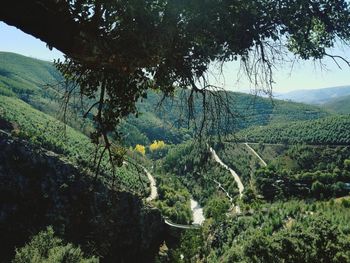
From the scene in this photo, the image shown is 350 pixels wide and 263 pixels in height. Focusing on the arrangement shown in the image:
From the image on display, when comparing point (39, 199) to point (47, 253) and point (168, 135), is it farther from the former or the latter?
point (168, 135)

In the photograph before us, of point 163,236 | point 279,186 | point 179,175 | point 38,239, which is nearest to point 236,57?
point 38,239

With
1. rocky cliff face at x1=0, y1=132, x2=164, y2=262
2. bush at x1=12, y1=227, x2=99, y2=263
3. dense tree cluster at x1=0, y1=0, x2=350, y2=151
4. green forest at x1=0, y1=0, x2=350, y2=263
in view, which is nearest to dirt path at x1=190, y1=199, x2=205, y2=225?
green forest at x1=0, y1=0, x2=350, y2=263

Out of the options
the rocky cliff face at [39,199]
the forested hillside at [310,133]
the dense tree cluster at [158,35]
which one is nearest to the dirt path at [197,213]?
the forested hillside at [310,133]

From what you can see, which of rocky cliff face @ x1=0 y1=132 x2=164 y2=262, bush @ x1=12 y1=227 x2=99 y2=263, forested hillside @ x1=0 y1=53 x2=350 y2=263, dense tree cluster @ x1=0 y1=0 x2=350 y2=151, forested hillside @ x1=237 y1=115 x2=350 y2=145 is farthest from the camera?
forested hillside @ x1=237 y1=115 x2=350 y2=145

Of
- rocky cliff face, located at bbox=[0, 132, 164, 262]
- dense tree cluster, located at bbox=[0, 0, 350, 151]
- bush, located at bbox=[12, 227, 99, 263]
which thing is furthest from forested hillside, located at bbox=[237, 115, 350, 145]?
dense tree cluster, located at bbox=[0, 0, 350, 151]

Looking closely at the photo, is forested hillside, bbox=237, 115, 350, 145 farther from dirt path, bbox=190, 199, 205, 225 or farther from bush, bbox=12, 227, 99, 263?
bush, bbox=12, 227, 99, 263

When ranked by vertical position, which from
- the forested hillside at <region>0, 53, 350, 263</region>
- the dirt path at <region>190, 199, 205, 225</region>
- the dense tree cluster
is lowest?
the dirt path at <region>190, 199, 205, 225</region>

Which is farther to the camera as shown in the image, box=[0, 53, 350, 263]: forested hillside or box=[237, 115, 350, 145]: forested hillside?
box=[237, 115, 350, 145]: forested hillside

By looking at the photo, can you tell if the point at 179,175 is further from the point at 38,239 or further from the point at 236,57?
the point at 236,57

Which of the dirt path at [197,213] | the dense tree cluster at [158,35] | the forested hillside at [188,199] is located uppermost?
the dense tree cluster at [158,35]

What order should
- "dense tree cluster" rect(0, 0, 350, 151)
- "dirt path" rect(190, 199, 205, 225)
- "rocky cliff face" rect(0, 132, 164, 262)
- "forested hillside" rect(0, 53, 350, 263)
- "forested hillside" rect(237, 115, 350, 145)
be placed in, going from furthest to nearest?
"forested hillside" rect(237, 115, 350, 145)
"dirt path" rect(190, 199, 205, 225)
"rocky cliff face" rect(0, 132, 164, 262)
"forested hillside" rect(0, 53, 350, 263)
"dense tree cluster" rect(0, 0, 350, 151)

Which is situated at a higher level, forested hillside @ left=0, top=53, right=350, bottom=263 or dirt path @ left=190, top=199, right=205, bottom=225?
forested hillside @ left=0, top=53, right=350, bottom=263

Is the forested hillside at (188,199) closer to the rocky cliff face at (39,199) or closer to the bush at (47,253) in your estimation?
the rocky cliff face at (39,199)

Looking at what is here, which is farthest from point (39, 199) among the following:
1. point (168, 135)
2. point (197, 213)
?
point (197, 213)
